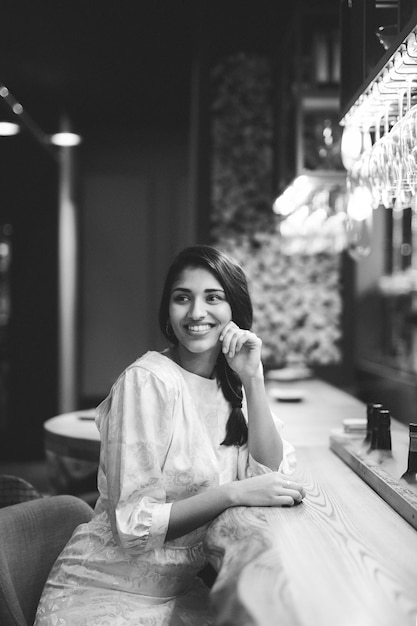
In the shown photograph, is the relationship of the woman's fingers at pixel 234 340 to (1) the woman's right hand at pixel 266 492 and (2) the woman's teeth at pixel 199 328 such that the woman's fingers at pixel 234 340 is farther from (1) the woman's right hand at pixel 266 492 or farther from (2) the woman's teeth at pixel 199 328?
(1) the woman's right hand at pixel 266 492

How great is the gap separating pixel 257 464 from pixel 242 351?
11.4 inches

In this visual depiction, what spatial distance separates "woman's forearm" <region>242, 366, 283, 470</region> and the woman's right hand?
0.18m

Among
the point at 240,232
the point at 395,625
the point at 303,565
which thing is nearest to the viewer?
the point at 395,625

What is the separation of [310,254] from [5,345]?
308 cm

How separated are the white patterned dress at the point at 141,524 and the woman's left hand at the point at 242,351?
0.45 ft

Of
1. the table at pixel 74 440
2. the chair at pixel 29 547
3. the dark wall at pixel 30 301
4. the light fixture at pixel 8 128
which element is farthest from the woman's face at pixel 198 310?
the dark wall at pixel 30 301

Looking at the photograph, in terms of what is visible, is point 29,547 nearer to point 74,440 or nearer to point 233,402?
point 233,402

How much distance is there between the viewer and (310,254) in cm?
522

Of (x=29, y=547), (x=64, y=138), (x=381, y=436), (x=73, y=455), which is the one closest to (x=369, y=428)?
(x=381, y=436)

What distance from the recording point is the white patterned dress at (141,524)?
5.16 feet

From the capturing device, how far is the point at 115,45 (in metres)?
5.08

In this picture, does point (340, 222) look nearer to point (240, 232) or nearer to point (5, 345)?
point (240, 232)

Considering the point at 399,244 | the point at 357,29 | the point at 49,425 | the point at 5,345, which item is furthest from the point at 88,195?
the point at 357,29

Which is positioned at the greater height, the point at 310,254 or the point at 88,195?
the point at 88,195
